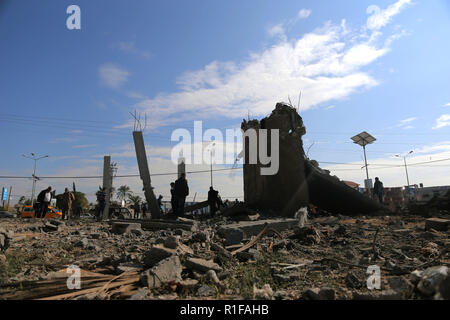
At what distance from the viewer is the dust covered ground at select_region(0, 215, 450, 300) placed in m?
2.62

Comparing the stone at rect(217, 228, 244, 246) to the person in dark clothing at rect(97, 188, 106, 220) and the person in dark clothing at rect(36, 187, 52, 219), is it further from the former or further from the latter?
the person in dark clothing at rect(36, 187, 52, 219)

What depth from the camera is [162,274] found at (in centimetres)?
290

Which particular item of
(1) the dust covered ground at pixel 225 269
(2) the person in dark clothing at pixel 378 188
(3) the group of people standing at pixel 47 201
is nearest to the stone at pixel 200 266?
(1) the dust covered ground at pixel 225 269

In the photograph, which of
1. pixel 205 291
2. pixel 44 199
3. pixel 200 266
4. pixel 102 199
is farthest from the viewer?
pixel 44 199

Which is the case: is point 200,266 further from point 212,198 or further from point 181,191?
point 212,198

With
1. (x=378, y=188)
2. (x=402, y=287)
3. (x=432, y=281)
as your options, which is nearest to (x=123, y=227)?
(x=402, y=287)

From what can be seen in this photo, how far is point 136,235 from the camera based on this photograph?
641 cm

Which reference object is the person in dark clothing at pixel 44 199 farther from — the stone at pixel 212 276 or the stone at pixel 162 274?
the stone at pixel 212 276

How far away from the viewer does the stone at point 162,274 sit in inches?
109

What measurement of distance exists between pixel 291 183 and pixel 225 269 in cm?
784

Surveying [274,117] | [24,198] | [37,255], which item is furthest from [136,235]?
[24,198]

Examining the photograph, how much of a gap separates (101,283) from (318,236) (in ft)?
13.2

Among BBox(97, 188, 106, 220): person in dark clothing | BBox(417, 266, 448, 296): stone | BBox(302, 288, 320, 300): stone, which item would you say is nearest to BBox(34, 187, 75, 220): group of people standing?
BBox(97, 188, 106, 220): person in dark clothing
